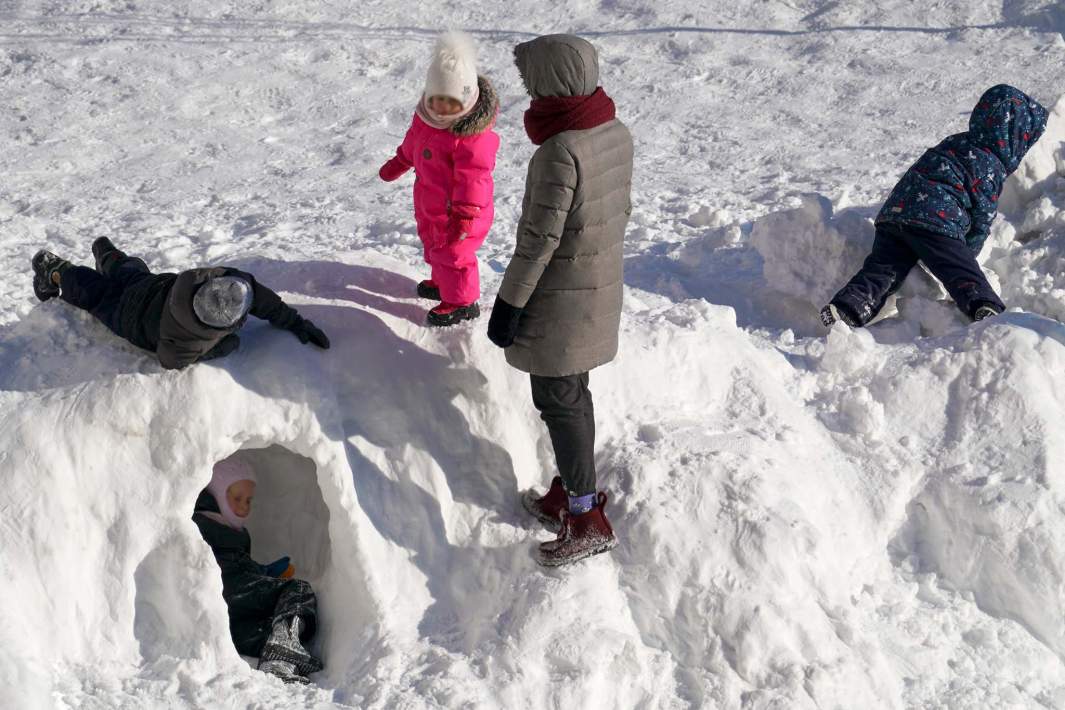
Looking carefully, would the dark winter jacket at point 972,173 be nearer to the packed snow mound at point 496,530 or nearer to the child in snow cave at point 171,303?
the packed snow mound at point 496,530

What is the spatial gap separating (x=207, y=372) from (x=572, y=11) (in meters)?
7.00

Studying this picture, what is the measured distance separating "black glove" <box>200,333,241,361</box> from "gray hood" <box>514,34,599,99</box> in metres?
1.25

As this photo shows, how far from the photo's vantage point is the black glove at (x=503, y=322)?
3.46 m

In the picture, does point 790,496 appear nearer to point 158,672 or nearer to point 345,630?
point 345,630

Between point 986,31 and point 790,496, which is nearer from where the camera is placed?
point 790,496

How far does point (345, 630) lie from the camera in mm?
3762

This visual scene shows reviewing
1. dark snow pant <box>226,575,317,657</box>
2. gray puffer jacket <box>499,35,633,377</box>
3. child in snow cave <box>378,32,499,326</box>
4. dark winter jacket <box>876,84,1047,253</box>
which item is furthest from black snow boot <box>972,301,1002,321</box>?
dark snow pant <box>226,575,317,657</box>

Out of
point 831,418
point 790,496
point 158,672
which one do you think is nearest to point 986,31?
point 831,418

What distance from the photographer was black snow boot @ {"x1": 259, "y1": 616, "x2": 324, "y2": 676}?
143 inches

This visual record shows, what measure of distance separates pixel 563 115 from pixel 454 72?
0.63 m

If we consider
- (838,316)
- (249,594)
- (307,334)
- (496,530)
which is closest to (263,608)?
(249,594)

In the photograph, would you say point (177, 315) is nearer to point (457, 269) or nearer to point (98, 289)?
point (98, 289)

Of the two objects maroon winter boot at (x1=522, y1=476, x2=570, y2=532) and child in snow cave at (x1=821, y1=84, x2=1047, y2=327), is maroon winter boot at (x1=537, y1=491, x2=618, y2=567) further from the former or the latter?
child in snow cave at (x1=821, y1=84, x2=1047, y2=327)

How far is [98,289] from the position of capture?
394 centimetres
